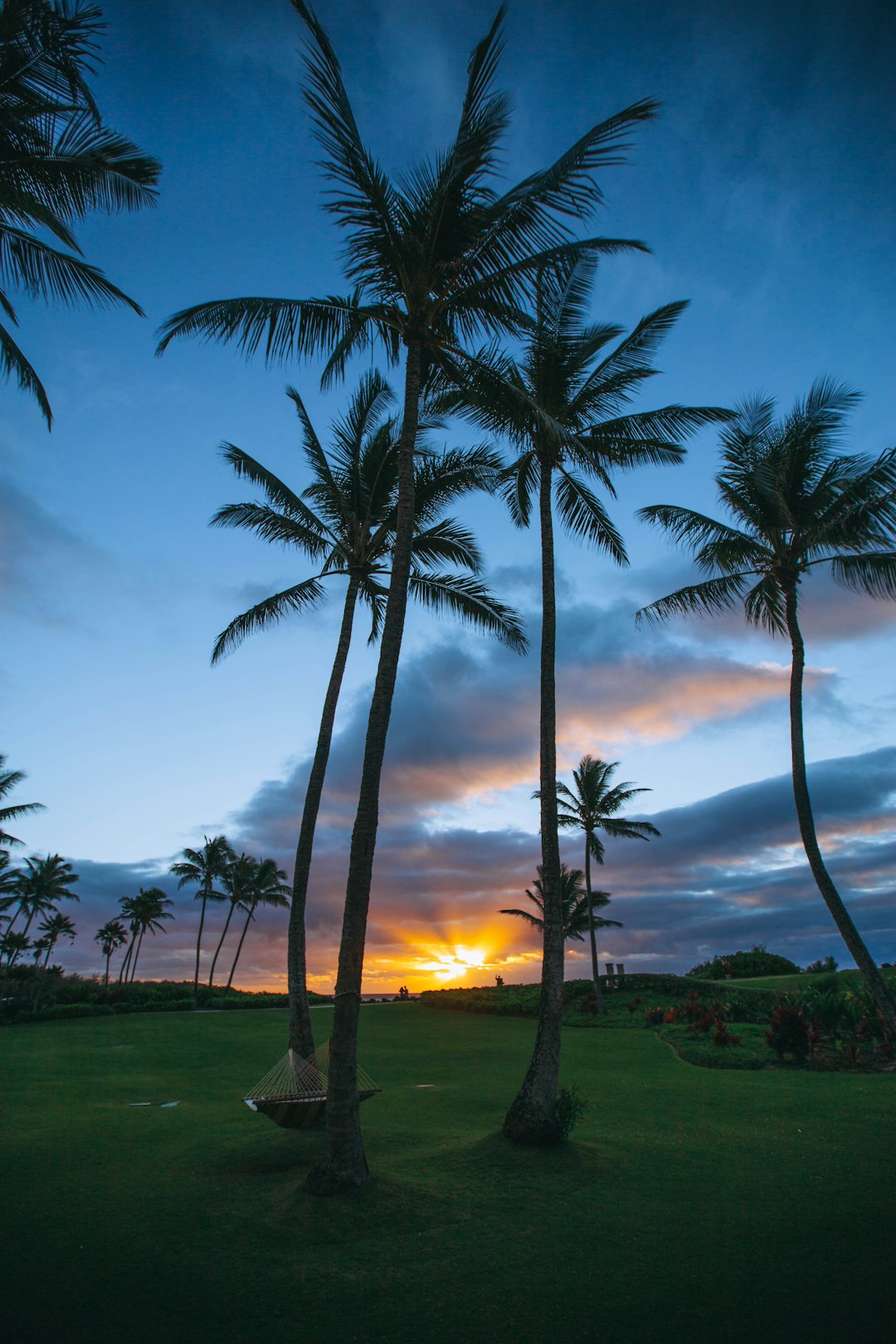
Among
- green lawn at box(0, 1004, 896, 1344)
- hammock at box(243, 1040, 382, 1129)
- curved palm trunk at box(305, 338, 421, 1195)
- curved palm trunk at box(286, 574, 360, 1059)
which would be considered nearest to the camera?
green lawn at box(0, 1004, 896, 1344)

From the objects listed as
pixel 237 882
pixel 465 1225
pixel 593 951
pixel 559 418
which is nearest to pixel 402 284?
pixel 559 418

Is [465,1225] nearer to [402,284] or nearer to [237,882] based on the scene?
[402,284]

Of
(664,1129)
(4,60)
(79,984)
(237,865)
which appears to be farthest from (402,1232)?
(237,865)

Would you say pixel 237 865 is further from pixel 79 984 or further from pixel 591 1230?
pixel 591 1230

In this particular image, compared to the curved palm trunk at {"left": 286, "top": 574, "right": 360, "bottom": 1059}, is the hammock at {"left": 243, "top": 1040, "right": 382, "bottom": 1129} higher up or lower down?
lower down

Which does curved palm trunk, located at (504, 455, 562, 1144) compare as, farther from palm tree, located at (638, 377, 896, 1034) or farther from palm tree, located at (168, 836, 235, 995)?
palm tree, located at (168, 836, 235, 995)

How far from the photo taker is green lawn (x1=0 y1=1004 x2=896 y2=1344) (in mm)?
5078

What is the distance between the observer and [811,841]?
15.9m

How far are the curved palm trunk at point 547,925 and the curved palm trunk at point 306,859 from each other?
3.39m

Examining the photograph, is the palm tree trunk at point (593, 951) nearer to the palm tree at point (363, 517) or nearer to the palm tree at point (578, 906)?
the palm tree at point (578, 906)

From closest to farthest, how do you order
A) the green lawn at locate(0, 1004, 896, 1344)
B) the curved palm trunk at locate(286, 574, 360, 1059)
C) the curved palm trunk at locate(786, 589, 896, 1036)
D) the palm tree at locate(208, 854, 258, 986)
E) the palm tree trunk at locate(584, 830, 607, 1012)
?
the green lawn at locate(0, 1004, 896, 1344), the curved palm trunk at locate(286, 574, 360, 1059), the curved palm trunk at locate(786, 589, 896, 1036), the palm tree trunk at locate(584, 830, 607, 1012), the palm tree at locate(208, 854, 258, 986)

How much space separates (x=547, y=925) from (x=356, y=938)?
10.9 ft

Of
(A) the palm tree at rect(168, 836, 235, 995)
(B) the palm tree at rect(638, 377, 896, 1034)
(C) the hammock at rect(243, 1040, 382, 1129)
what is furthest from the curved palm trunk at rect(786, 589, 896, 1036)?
(A) the palm tree at rect(168, 836, 235, 995)

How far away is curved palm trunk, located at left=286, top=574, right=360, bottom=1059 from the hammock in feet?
1.42
